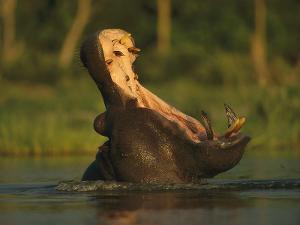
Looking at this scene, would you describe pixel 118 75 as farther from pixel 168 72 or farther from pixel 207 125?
pixel 168 72

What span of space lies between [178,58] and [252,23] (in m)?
6.67

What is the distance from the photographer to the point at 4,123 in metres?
16.3

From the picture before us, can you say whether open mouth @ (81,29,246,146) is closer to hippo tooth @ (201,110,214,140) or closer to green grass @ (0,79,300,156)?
hippo tooth @ (201,110,214,140)

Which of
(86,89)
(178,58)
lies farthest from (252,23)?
(86,89)

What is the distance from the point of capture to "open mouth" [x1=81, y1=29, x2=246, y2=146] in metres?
7.94

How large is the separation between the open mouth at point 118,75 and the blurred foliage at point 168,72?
0.38 meters

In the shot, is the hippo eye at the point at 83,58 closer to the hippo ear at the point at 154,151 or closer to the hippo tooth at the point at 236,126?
the hippo ear at the point at 154,151

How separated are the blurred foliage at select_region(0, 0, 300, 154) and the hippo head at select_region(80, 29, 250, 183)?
39 centimetres

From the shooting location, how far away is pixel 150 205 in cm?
729

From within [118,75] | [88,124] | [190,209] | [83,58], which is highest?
[88,124]

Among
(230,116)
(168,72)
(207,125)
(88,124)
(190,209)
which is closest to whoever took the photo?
(190,209)

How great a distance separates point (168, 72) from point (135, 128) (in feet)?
75.6

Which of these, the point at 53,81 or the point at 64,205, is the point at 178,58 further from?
the point at 64,205

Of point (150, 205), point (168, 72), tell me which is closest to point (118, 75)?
point (150, 205)
